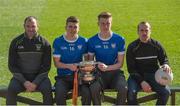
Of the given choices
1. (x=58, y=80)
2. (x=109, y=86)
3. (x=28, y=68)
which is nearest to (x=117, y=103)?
(x=109, y=86)

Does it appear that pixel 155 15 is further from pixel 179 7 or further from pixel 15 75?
Result: pixel 15 75

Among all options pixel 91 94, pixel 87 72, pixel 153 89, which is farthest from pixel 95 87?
pixel 153 89

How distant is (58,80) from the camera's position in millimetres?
9180

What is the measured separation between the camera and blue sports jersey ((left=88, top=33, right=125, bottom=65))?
30.6 ft

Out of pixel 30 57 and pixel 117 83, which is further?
pixel 30 57

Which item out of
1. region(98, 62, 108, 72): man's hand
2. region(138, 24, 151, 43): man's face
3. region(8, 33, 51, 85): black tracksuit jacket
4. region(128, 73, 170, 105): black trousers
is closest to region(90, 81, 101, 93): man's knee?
region(98, 62, 108, 72): man's hand

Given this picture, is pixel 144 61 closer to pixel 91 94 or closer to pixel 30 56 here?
pixel 91 94

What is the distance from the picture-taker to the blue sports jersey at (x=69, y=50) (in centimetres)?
928

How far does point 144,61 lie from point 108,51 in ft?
2.09

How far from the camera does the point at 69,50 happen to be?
9281 millimetres

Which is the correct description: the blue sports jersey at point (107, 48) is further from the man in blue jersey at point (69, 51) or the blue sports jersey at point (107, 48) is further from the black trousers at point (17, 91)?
the black trousers at point (17, 91)

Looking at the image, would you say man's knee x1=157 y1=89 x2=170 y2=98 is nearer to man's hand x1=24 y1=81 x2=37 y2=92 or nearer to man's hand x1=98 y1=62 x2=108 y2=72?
man's hand x1=98 y1=62 x2=108 y2=72

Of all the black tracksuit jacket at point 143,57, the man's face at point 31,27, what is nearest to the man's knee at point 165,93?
the black tracksuit jacket at point 143,57

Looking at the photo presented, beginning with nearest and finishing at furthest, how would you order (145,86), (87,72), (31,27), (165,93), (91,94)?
(91,94)
(87,72)
(165,93)
(145,86)
(31,27)
